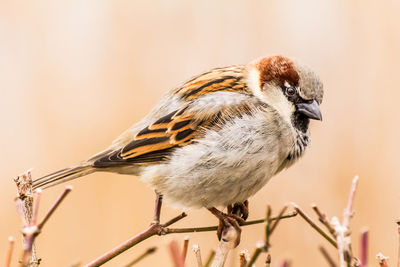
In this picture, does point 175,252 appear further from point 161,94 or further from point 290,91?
point 161,94

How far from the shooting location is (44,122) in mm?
3621

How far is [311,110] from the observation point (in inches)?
97.3

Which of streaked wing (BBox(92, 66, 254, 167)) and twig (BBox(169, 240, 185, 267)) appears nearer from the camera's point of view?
twig (BBox(169, 240, 185, 267))

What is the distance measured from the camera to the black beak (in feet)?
8.08

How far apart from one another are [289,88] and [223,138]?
35cm

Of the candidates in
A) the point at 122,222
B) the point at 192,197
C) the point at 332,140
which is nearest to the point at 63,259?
the point at 122,222

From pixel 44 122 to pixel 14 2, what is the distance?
2.60ft

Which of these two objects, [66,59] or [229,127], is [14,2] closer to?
[66,59]

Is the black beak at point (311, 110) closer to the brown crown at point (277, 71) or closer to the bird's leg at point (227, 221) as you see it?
the brown crown at point (277, 71)

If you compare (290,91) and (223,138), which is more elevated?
(290,91)

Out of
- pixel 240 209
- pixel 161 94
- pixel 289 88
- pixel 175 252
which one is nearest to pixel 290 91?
pixel 289 88

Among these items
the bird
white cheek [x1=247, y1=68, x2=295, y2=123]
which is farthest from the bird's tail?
white cheek [x1=247, y1=68, x2=295, y2=123]

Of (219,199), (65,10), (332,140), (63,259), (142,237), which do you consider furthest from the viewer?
(65,10)

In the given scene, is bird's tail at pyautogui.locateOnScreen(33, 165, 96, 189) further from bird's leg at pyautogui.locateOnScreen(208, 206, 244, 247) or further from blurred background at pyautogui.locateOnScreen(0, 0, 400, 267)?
blurred background at pyautogui.locateOnScreen(0, 0, 400, 267)
